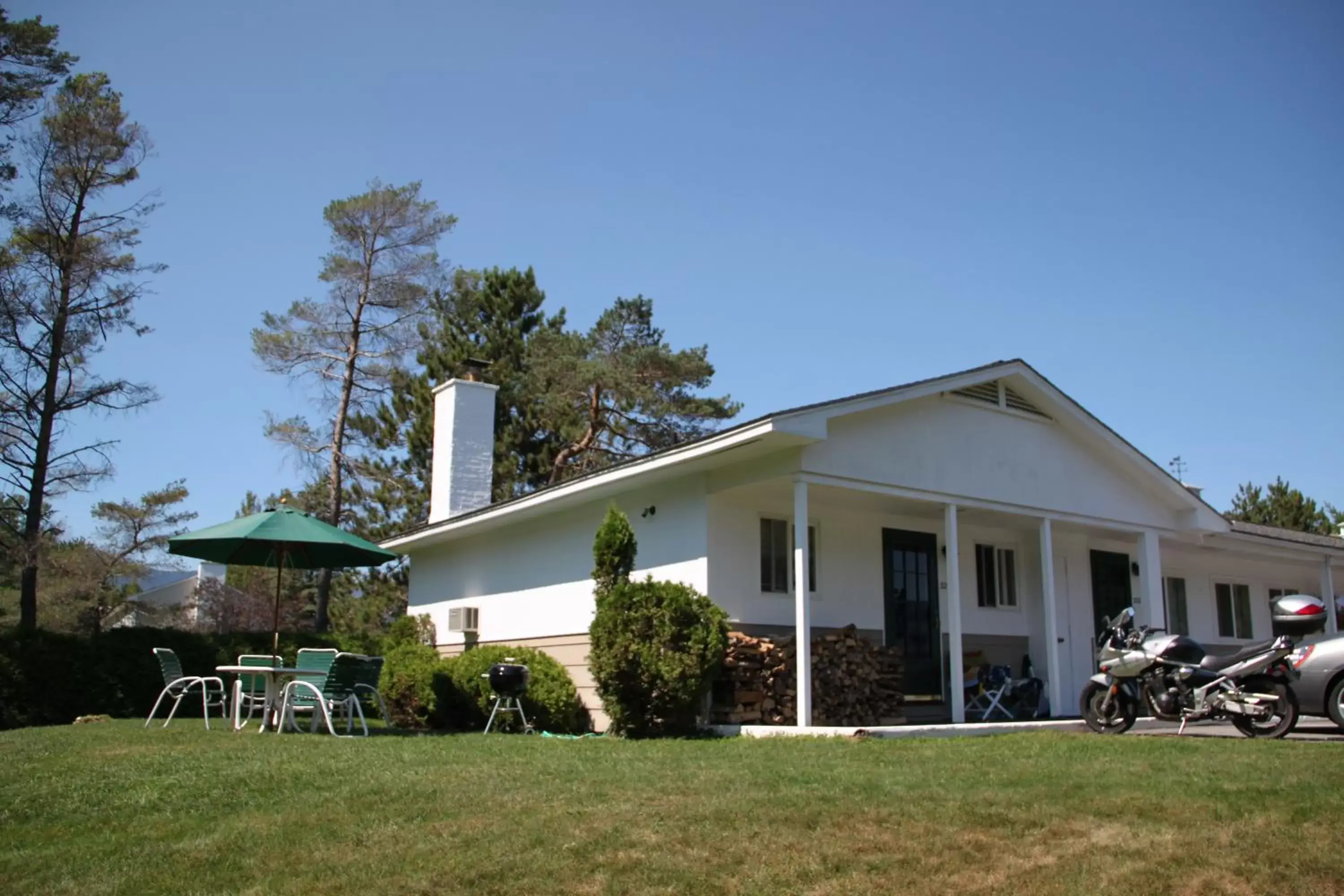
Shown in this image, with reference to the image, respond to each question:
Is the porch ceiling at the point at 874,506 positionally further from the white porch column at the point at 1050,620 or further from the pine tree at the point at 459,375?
the pine tree at the point at 459,375

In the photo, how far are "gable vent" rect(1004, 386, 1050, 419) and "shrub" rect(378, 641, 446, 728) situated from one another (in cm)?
826

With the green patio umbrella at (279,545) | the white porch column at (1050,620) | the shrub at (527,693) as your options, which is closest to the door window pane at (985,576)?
the white porch column at (1050,620)

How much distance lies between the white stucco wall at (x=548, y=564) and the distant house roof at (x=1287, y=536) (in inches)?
375

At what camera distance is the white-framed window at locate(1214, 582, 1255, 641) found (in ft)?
64.3

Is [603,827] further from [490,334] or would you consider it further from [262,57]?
[490,334]

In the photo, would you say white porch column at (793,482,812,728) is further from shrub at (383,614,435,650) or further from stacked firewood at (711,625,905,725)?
shrub at (383,614,435,650)

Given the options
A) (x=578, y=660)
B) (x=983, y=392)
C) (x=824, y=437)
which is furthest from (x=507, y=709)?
(x=983, y=392)

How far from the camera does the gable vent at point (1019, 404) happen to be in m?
14.0

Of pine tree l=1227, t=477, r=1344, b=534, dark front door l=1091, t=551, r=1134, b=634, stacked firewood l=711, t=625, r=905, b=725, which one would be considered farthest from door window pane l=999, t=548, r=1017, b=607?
pine tree l=1227, t=477, r=1344, b=534

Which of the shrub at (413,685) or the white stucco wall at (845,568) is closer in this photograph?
the white stucco wall at (845,568)

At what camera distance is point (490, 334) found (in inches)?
1198

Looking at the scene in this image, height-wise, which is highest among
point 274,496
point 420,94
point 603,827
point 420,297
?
point 420,297

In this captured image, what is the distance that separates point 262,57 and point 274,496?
74.7 ft

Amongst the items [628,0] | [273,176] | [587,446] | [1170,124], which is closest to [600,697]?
[628,0]
